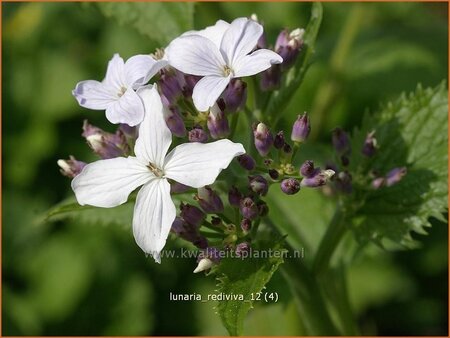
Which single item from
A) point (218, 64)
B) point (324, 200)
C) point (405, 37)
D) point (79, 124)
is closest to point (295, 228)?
point (324, 200)

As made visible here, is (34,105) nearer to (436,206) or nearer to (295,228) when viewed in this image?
(295,228)

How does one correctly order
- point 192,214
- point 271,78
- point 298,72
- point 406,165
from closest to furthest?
point 192,214 < point 271,78 < point 298,72 < point 406,165

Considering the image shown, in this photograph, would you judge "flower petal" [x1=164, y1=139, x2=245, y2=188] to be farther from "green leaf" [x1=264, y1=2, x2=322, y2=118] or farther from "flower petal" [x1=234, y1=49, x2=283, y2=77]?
"green leaf" [x1=264, y1=2, x2=322, y2=118]

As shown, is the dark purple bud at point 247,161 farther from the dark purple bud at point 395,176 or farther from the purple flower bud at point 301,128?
the dark purple bud at point 395,176

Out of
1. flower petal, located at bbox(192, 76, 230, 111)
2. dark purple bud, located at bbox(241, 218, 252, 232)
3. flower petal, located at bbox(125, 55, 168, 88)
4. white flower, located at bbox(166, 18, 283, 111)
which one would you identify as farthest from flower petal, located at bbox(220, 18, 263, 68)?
dark purple bud, located at bbox(241, 218, 252, 232)

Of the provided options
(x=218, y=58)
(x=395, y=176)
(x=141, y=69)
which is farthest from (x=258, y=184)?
(x=395, y=176)

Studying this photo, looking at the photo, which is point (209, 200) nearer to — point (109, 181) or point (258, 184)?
point (258, 184)
